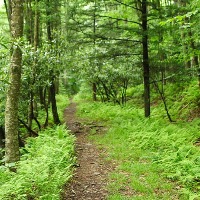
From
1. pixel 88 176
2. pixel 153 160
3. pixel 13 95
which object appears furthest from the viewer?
pixel 153 160

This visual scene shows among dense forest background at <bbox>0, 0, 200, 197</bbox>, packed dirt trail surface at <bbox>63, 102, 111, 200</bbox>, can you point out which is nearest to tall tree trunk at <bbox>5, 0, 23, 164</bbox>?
dense forest background at <bbox>0, 0, 200, 197</bbox>

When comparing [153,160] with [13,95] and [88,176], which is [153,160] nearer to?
[88,176]

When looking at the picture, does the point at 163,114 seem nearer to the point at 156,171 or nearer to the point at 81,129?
the point at 81,129

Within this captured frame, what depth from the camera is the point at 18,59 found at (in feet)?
22.3

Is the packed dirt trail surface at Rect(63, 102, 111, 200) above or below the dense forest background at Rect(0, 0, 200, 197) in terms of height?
below

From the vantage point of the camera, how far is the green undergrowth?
5.88m

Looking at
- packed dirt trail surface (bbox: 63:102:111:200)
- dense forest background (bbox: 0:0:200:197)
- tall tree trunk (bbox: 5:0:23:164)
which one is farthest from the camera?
dense forest background (bbox: 0:0:200:197)

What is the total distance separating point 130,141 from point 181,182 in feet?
13.3

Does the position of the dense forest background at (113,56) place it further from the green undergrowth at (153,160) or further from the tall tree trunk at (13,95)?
the green undergrowth at (153,160)

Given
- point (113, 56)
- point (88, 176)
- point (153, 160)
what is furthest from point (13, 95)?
point (113, 56)

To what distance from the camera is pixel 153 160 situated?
305 inches

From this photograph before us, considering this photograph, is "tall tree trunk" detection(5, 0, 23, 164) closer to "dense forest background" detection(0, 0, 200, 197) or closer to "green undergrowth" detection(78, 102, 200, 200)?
"dense forest background" detection(0, 0, 200, 197)

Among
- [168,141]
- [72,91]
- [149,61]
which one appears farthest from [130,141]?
[72,91]

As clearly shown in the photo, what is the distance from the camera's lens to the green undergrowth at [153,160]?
5.88 m
